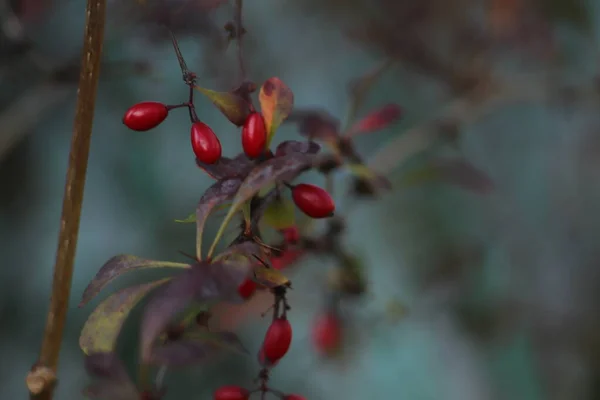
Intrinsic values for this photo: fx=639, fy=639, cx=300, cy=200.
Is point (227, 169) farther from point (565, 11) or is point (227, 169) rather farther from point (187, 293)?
point (565, 11)

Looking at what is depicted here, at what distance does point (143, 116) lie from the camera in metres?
0.38

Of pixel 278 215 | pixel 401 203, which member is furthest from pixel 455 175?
pixel 401 203

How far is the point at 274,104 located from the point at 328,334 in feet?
1.79

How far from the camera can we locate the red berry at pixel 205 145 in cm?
38

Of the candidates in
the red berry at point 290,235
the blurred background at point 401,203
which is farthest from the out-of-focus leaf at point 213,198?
the blurred background at point 401,203

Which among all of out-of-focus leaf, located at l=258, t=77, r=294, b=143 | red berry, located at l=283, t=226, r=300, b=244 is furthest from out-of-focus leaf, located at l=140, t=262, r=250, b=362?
red berry, located at l=283, t=226, r=300, b=244

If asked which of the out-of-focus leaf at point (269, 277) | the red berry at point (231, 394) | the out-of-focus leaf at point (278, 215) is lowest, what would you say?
the red berry at point (231, 394)

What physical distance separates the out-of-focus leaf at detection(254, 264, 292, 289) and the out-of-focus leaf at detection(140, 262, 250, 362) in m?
0.04

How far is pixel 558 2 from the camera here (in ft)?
3.90

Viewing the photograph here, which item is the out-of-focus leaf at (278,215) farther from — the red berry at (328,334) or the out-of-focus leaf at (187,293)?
the red berry at (328,334)

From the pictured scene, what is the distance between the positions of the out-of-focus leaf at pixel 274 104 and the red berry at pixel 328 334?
0.53 meters

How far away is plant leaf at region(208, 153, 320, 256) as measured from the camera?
13.4 inches

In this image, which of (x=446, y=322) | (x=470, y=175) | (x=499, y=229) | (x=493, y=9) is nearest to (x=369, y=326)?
(x=446, y=322)

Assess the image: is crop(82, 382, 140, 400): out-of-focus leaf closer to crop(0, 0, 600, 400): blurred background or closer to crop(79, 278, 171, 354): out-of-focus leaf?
crop(79, 278, 171, 354): out-of-focus leaf
